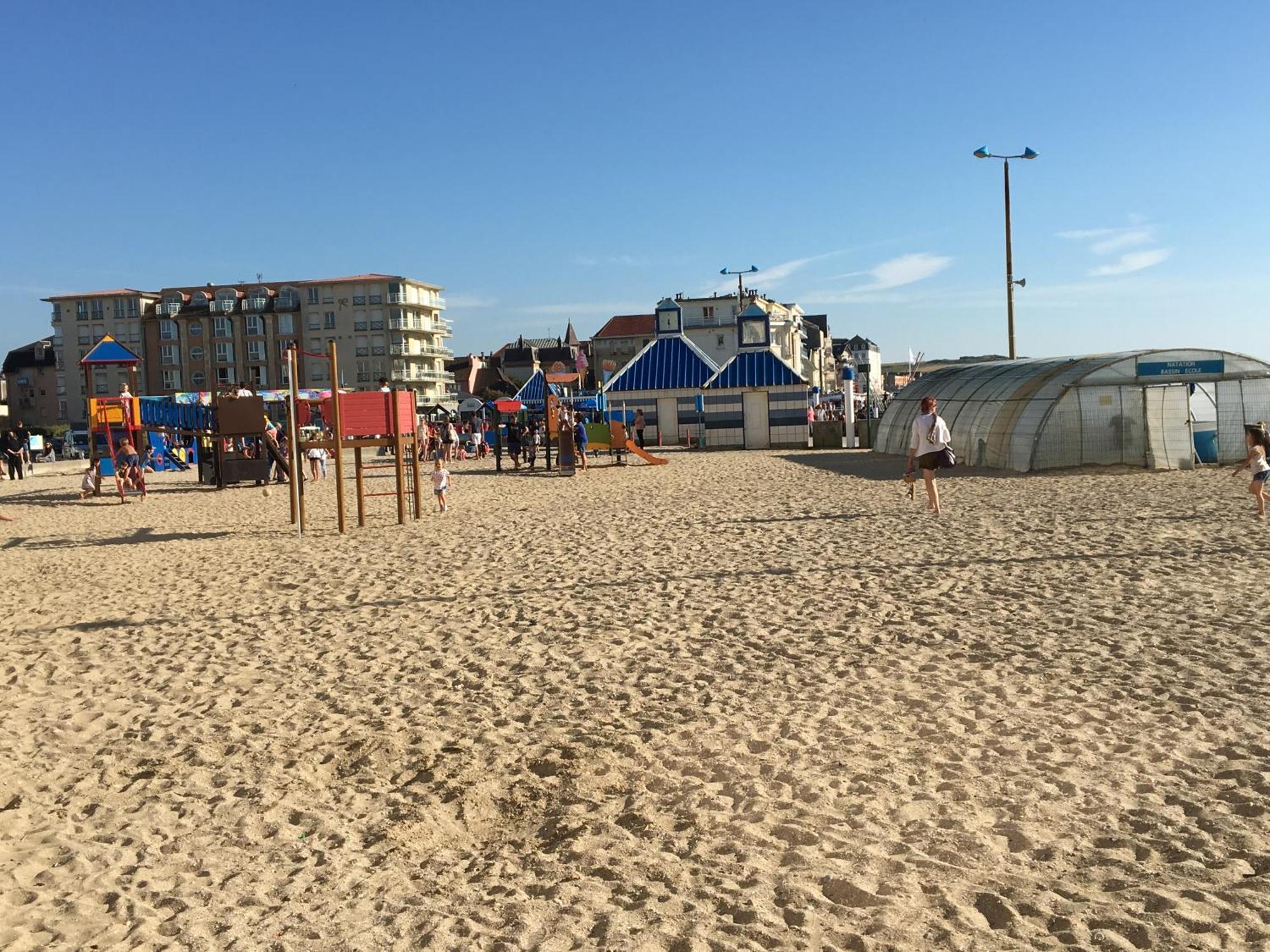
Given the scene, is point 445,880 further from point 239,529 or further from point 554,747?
point 239,529

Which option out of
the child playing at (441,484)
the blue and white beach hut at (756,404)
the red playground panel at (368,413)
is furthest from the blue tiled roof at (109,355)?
the blue and white beach hut at (756,404)

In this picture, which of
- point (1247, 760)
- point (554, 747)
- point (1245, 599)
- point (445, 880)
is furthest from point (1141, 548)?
point (445, 880)

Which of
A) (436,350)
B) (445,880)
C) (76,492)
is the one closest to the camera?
(445,880)

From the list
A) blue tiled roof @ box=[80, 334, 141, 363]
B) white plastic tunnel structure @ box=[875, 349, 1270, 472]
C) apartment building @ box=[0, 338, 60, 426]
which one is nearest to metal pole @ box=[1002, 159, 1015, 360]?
white plastic tunnel structure @ box=[875, 349, 1270, 472]

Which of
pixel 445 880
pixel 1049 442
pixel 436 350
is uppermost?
pixel 436 350

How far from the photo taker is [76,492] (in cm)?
2761

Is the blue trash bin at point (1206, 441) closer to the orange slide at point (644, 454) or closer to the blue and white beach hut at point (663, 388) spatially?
the orange slide at point (644, 454)

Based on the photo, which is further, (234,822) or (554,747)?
(554,747)

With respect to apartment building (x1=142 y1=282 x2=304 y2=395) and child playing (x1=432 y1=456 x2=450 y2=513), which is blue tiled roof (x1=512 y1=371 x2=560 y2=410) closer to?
child playing (x1=432 y1=456 x2=450 y2=513)

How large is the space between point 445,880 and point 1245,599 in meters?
7.33

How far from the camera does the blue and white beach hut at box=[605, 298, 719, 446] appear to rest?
43094mm

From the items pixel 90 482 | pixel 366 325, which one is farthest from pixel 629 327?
pixel 90 482

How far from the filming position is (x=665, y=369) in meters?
43.2

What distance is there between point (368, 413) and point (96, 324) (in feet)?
284
